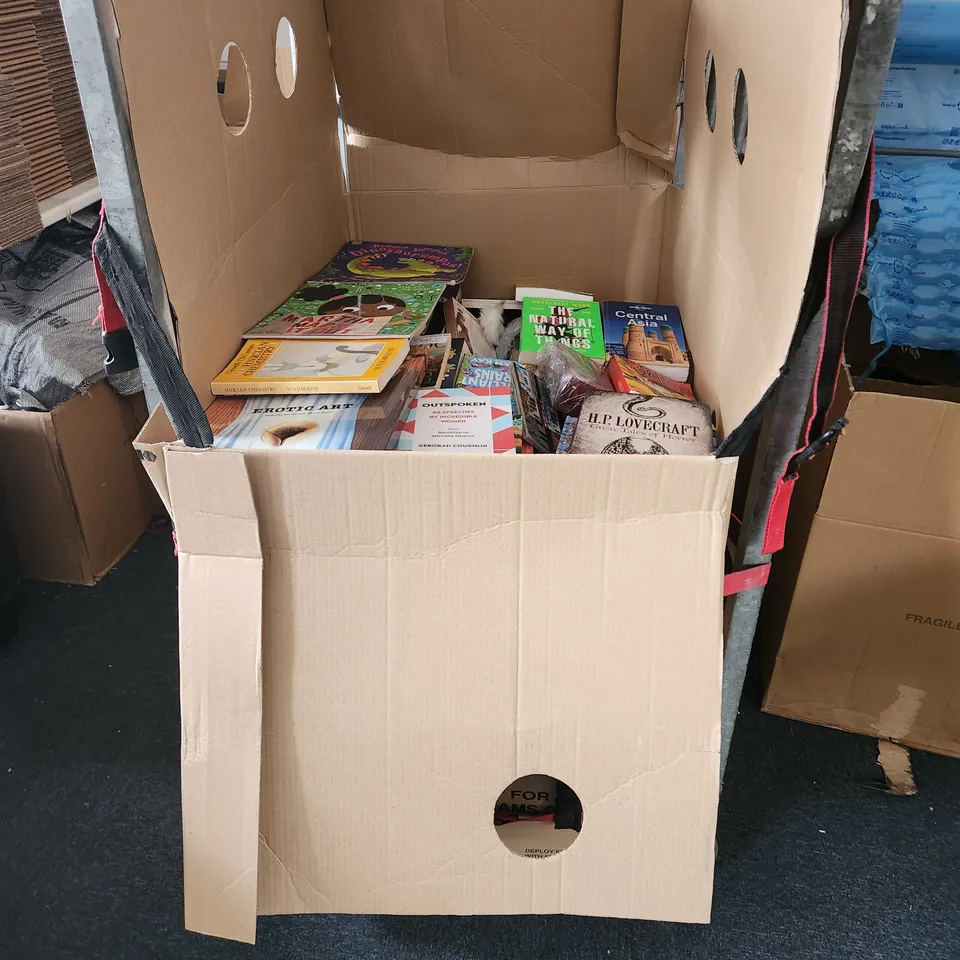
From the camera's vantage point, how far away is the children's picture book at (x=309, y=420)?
0.68 m

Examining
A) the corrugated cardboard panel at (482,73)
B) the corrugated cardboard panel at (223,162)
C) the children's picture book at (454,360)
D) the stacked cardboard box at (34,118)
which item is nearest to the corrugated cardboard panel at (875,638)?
the children's picture book at (454,360)

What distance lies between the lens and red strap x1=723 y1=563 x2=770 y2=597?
68 cm

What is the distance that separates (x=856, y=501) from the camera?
1.01 meters

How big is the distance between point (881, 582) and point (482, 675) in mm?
666

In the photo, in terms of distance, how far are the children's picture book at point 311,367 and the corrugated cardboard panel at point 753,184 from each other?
32 centimetres

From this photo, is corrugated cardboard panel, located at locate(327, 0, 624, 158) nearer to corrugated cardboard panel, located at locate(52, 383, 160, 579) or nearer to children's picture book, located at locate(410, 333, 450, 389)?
children's picture book, located at locate(410, 333, 450, 389)

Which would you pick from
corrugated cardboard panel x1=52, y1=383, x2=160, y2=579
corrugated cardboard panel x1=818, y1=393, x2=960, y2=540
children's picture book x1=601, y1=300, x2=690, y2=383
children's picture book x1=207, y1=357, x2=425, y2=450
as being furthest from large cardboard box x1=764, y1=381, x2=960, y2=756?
corrugated cardboard panel x1=52, y1=383, x2=160, y2=579

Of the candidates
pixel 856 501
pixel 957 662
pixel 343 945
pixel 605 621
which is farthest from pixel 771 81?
pixel 343 945

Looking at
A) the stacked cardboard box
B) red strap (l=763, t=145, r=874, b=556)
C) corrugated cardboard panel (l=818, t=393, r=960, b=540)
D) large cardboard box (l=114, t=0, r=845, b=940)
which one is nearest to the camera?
red strap (l=763, t=145, r=874, b=556)

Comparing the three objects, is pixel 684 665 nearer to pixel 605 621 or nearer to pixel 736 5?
pixel 605 621

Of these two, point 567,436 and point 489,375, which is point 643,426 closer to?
point 567,436

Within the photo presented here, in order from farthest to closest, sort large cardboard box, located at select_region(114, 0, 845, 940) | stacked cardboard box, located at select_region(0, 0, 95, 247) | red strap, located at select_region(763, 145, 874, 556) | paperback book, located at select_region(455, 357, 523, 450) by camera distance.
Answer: stacked cardboard box, located at select_region(0, 0, 95, 247) → paperback book, located at select_region(455, 357, 523, 450) → large cardboard box, located at select_region(114, 0, 845, 940) → red strap, located at select_region(763, 145, 874, 556)

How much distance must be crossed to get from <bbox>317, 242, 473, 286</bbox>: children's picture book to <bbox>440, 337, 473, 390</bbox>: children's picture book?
0.41 feet

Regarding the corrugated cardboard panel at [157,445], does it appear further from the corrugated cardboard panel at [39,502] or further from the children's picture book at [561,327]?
the corrugated cardboard panel at [39,502]
